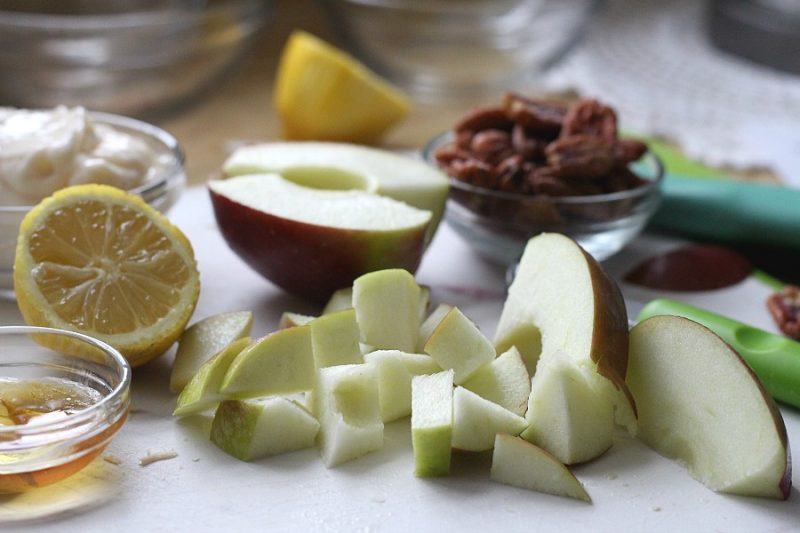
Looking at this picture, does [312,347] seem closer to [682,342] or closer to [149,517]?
[149,517]

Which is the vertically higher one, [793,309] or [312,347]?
[312,347]

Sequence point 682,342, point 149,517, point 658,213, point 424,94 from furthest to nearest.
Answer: point 424,94, point 658,213, point 682,342, point 149,517

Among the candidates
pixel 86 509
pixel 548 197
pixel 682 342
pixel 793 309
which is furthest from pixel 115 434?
pixel 793 309

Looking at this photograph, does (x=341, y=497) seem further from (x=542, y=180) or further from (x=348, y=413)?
(x=542, y=180)

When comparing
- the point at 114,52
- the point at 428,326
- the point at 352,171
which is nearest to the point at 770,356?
the point at 428,326

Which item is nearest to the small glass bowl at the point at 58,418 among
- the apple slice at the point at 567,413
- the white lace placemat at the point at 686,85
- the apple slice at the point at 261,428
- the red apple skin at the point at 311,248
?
the apple slice at the point at 261,428

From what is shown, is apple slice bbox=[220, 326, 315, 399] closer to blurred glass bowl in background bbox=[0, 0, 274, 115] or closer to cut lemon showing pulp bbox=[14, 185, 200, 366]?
cut lemon showing pulp bbox=[14, 185, 200, 366]

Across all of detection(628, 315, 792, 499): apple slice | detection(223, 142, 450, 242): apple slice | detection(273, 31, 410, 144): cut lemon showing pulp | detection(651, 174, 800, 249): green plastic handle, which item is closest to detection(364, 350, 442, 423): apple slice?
detection(628, 315, 792, 499): apple slice
